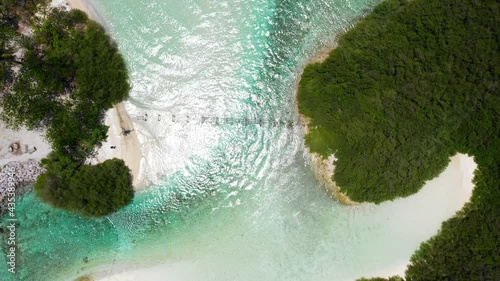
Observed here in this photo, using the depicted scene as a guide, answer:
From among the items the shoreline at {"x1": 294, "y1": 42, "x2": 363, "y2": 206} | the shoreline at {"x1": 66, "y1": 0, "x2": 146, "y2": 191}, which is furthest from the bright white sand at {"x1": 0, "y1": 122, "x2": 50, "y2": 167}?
the shoreline at {"x1": 294, "y1": 42, "x2": 363, "y2": 206}

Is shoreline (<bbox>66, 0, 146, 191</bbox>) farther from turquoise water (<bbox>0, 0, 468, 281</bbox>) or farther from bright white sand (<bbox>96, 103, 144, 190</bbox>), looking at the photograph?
turquoise water (<bbox>0, 0, 468, 281</bbox>)

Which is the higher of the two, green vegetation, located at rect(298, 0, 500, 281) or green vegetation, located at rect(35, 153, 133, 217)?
green vegetation, located at rect(35, 153, 133, 217)

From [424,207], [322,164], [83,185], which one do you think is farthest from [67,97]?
[424,207]

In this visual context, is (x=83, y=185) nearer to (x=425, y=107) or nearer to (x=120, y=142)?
(x=120, y=142)

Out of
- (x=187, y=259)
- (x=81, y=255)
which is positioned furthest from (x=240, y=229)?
(x=81, y=255)

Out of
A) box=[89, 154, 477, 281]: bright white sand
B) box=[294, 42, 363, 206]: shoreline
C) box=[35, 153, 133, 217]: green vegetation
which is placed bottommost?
box=[89, 154, 477, 281]: bright white sand

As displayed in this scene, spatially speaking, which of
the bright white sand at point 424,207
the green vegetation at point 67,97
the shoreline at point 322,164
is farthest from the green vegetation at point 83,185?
the shoreline at point 322,164

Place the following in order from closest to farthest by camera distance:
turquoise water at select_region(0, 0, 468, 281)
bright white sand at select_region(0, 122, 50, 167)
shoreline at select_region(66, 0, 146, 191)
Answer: bright white sand at select_region(0, 122, 50, 167)
shoreline at select_region(66, 0, 146, 191)
turquoise water at select_region(0, 0, 468, 281)
